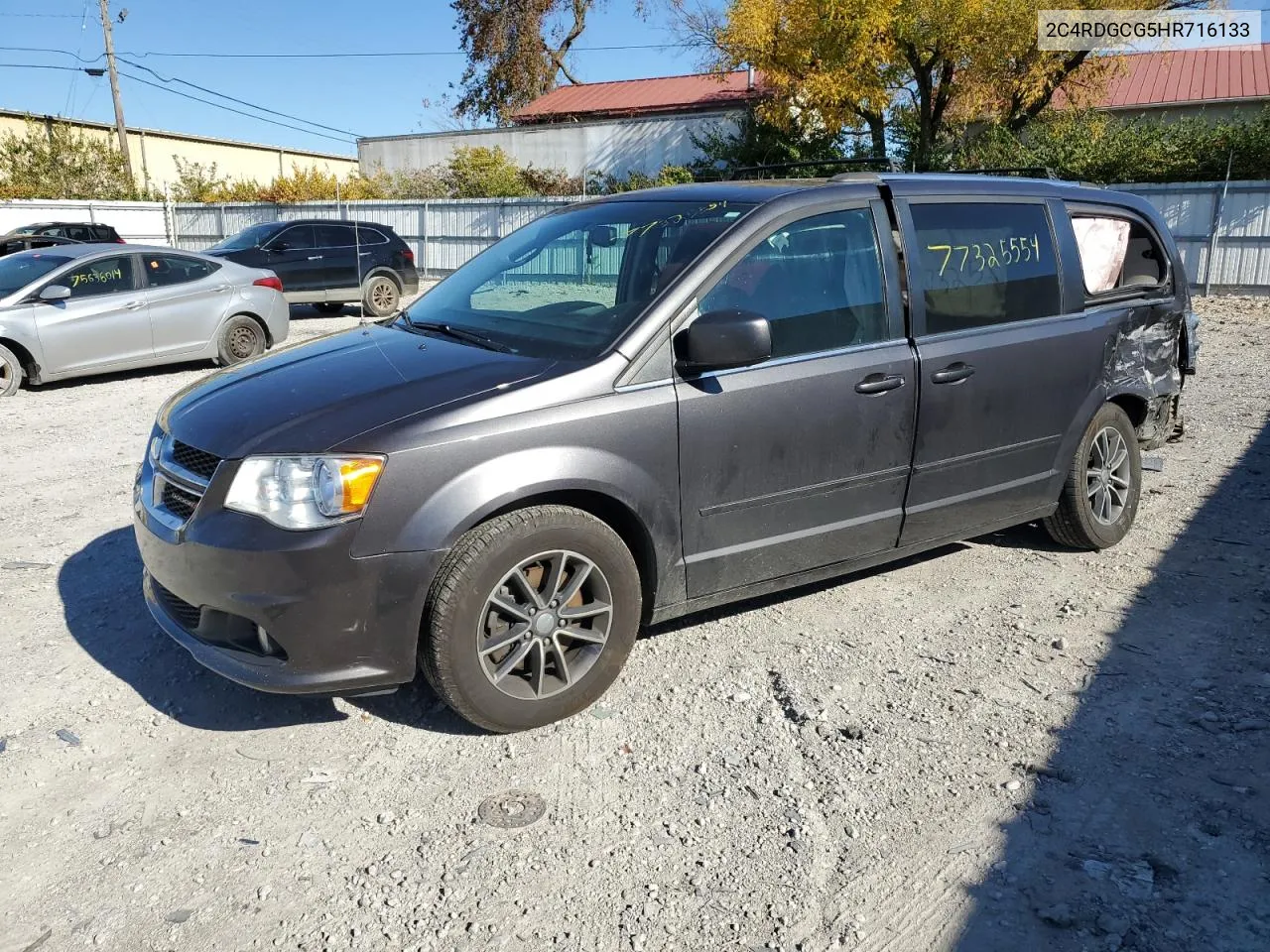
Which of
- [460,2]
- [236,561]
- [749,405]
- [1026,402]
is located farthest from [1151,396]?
[460,2]

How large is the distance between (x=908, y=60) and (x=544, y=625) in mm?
26969

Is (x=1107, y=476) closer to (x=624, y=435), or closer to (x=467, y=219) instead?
(x=624, y=435)

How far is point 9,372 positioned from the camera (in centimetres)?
987

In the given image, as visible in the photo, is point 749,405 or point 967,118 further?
point 967,118

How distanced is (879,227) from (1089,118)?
25.7 m

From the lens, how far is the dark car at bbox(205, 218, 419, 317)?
16.2m

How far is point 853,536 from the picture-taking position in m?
4.21

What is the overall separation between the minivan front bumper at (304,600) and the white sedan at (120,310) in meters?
8.13

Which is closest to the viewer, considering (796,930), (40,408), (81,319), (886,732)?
(796,930)

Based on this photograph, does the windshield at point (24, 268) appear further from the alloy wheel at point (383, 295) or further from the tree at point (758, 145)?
the tree at point (758, 145)

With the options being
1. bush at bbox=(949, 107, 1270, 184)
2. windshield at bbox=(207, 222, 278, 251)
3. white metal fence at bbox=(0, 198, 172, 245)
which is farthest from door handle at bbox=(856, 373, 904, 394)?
white metal fence at bbox=(0, 198, 172, 245)

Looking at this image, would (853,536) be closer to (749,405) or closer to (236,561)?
(749,405)

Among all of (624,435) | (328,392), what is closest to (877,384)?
(624,435)

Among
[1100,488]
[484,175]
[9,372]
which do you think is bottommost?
[1100,488]
